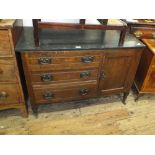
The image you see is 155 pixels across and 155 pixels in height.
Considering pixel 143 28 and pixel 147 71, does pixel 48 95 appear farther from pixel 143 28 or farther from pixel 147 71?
pixel 143 28

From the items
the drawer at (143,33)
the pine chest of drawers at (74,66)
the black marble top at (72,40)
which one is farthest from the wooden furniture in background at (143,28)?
the pine chest of drawers at (74,66)

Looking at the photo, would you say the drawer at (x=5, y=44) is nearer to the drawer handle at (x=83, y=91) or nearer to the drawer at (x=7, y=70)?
the drawer at (x=7, y=70)

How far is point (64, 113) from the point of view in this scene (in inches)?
68.7

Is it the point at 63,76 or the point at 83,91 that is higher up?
the point at 63,76

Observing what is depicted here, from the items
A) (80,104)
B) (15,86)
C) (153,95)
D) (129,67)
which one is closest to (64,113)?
(80,104)

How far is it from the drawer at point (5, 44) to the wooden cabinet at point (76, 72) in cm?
11

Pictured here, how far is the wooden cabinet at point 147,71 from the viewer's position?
163 centimetres

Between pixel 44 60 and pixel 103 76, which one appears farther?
pixel 103 76

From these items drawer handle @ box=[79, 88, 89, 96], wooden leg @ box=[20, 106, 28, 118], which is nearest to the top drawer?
drawer handle @ box=[79, 88, 89, 96]

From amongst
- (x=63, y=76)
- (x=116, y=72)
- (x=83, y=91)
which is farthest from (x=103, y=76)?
(x=63, y=76)

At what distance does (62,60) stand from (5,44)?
Answer: 0.44 metres

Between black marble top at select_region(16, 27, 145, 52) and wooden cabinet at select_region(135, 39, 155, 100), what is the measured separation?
9.8 inches

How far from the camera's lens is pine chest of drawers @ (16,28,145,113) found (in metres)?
1.27

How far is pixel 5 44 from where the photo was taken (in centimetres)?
117
